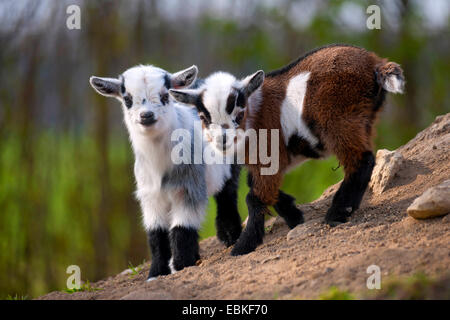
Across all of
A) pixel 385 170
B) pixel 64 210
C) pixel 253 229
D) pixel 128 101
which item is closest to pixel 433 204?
pixel 385 170

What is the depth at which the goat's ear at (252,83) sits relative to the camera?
19.6ft

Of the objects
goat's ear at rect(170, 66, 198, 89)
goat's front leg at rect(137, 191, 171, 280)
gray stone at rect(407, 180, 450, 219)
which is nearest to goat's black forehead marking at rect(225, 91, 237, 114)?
goat's ear at rect(170, 66, 198, 89)

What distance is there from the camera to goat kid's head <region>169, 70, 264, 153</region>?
5.71m

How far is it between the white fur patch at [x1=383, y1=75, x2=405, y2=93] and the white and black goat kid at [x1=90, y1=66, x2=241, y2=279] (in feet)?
6.78

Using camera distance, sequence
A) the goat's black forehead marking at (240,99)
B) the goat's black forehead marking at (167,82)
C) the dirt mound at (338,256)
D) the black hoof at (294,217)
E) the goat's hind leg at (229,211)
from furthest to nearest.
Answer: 1. the goat's hind leg at (229,211)
2. the black hoof at (294,217)
3. the goat's black forehead marking at (167,82)
4. the goat's black forehead marking at (240,99)
5. the dirt mound at (338,256)

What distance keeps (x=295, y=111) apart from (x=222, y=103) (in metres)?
0.86

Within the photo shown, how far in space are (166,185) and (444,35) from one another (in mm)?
9377

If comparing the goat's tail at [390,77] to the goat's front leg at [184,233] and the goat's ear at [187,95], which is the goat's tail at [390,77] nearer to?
the goat's ear at [187,95]

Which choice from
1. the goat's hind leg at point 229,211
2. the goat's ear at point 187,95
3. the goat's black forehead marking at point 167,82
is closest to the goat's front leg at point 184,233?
the goat's hind leg at point 229,211

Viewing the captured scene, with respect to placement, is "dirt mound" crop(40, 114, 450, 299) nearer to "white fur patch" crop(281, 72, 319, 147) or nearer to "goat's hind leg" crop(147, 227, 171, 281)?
"goat's hind leg" crop(147, 227, 171, 281)

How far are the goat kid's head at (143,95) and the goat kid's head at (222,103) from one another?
0.69 feet

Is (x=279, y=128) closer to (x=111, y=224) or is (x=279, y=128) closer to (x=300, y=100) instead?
(x=300, y=100)
